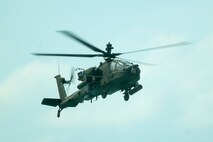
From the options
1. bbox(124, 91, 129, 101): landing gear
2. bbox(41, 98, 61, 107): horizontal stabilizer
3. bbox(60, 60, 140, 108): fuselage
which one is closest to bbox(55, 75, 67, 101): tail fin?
bbox(41, 98, 61, 107): horizontal stabilizer

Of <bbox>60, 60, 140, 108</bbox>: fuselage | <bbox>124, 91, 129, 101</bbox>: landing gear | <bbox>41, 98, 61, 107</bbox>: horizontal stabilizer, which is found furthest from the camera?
<bbox>41, 98, 61, 107</bbox>: horizontal stabilizer

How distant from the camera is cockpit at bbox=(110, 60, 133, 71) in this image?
4088 cm

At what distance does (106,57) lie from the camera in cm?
4212

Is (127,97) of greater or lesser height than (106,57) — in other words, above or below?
below

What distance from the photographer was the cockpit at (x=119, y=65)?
134ft

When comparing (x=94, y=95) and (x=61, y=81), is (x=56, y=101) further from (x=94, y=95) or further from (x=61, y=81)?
(x=94, y=95)

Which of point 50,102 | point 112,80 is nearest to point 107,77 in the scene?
point 112,80

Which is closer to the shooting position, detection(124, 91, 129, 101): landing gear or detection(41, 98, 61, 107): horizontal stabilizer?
detection(124, 91, 129, 101): landing gear

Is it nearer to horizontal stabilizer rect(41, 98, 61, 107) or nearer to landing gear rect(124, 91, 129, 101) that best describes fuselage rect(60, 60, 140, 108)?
landing gear rect(124, 91, 129, 101)

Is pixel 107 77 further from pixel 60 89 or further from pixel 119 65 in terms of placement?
pixel 60 89

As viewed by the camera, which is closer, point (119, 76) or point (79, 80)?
point (119, 76)

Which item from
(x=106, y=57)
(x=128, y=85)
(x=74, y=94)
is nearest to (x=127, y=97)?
(x=128, y=85)

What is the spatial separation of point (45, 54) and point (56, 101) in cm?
886

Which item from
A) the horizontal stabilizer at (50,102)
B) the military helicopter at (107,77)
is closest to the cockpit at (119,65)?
the military helicopter at (107,77)
